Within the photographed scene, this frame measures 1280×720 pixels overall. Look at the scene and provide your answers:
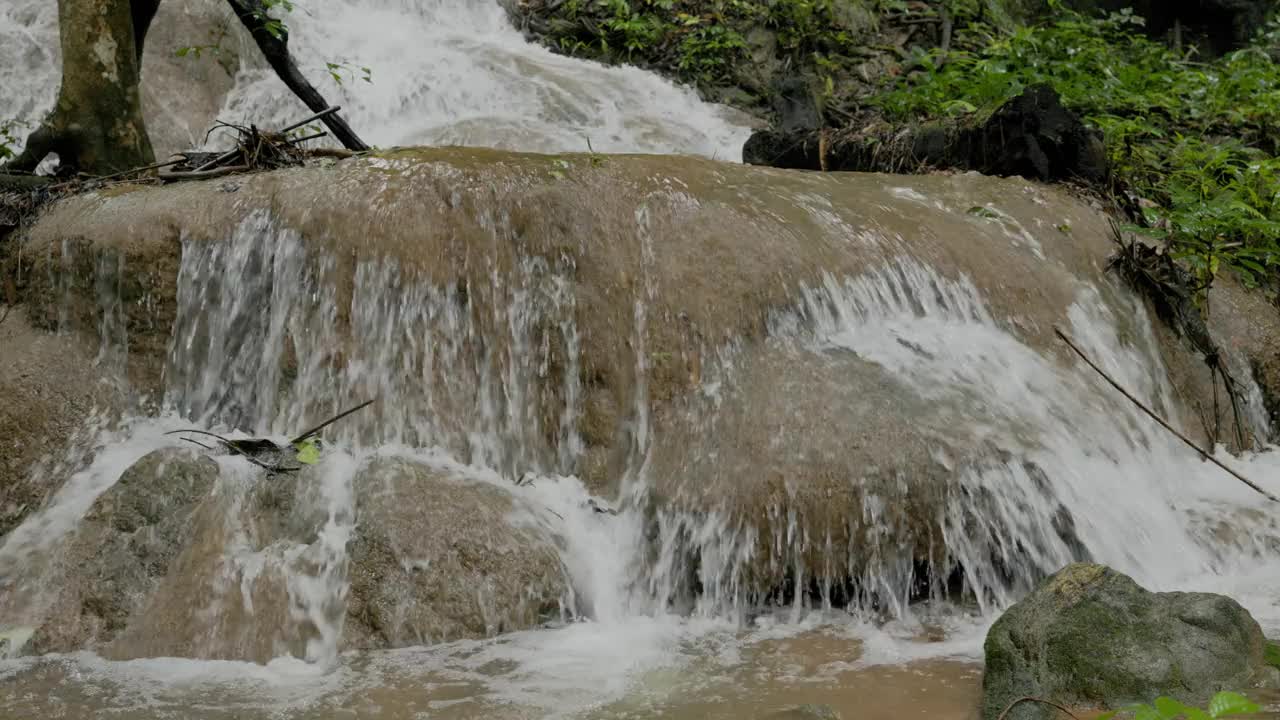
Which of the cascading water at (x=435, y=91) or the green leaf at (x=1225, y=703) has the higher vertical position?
the cascading water at (x=435, y=91)

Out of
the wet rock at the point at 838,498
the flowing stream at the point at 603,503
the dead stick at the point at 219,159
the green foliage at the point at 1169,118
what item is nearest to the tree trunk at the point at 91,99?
the dead stick at the point at 219,159

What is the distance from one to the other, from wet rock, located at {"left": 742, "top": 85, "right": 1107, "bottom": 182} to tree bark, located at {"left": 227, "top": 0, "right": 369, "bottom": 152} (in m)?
3.14

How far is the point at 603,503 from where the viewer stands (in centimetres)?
437

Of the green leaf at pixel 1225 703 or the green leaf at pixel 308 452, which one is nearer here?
the green leaf at pixel 1225 703

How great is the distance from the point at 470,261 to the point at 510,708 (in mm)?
2226

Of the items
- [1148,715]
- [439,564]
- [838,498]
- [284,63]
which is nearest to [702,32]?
[284,63]

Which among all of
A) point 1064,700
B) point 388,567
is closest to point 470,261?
point 388,567

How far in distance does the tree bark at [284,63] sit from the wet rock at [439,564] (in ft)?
8.84

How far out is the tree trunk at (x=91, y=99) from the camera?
5789mm

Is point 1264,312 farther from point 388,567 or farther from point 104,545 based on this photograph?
point 104,545

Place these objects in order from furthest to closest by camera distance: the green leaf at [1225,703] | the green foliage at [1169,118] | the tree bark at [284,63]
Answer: the green foliage at [1169,118], the tree bark at [284,63], the green leaf at [1225,703]

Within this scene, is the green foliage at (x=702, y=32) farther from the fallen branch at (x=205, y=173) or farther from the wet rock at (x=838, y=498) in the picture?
the wet rock at (x=838, y=498)

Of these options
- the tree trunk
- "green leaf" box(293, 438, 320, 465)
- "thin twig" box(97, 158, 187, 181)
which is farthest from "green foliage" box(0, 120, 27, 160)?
"green leaf" box(293, 438, 320, 465)

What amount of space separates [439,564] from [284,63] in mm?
3734
